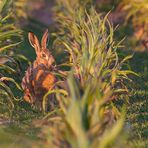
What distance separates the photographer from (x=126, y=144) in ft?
26.6

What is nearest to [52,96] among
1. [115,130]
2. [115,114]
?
[115,114]

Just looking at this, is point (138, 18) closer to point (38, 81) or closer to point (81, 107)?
Result: point (38, 81)

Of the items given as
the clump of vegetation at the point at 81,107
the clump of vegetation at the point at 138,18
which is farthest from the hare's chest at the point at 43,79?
the clump of vegetation at the point at 138,18

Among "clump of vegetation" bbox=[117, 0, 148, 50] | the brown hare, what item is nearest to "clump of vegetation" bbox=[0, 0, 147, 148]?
the brown hare

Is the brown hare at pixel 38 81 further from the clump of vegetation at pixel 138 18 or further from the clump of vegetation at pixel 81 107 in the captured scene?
the clump of vegetation at pixel 138 18

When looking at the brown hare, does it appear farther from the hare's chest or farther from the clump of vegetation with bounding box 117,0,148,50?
the clump of vegetation with bounding box 117,0,148,50

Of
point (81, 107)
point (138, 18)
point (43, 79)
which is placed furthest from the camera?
point (138, 18)

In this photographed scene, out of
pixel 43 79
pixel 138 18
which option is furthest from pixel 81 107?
pixel 138 18

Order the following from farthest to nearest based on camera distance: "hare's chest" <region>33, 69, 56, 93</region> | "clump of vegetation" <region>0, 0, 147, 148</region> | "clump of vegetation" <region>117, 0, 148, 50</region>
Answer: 1. "clump of vegetation" <region>117, 0, 148, 50</region>
2. "hare's chest" <region>33, 69, 56, 93</region>
3. "clump of vegetation" <region>0, 0, 147, 148</region>

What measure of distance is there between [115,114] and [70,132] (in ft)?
8.85

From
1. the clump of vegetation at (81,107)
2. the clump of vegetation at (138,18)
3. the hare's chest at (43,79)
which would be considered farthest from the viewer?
the clump of vegetation at (138,18)

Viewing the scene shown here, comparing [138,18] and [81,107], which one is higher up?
[81,107]

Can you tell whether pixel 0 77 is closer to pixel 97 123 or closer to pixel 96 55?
pixel 96 55

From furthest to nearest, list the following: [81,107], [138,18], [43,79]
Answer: [138,18], [43,79], [81,107]
